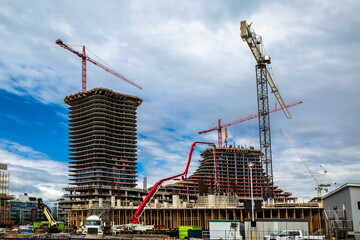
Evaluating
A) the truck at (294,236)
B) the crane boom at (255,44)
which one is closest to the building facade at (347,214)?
the truck at (294,236)

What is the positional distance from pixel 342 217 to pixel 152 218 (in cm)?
7916

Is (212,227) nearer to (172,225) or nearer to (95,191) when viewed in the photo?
(172,225)

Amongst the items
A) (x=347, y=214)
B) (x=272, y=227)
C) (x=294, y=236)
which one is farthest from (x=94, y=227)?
(x=347, y=214)

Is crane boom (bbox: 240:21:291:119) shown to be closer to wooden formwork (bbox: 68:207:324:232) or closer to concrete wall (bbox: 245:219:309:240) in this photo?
wooden formwork (bbox: 68:207:324:232)

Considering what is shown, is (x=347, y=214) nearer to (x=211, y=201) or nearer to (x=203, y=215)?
(x=211, y=201)

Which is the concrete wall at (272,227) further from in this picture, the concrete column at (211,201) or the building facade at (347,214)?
the concrete column at (211,201)

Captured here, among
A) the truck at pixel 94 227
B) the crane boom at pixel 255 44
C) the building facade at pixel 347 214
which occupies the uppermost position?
the crane boom at pixel 255 44

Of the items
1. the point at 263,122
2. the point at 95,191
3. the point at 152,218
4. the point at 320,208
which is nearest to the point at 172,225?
the point at 152,218

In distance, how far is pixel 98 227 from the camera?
80000mm

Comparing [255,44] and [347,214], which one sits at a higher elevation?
[255,44]

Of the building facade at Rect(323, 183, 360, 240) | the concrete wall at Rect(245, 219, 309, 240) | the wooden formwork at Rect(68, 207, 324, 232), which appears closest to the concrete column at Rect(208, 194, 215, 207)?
the wooden formwork at Rect(68, 207, 324, 232)

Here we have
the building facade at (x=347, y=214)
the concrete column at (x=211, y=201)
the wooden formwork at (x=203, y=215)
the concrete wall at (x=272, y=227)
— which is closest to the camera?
the building facade at (x=347, y=214)

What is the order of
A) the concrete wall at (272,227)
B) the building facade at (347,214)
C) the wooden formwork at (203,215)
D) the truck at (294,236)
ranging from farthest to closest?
the wooden formwork at (203,215)
the concrete wall at (272,227)
the building facade at (347,214)
the truck at (294,236)

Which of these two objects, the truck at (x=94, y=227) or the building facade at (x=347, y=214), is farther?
the truck at (x=94, y=227)
